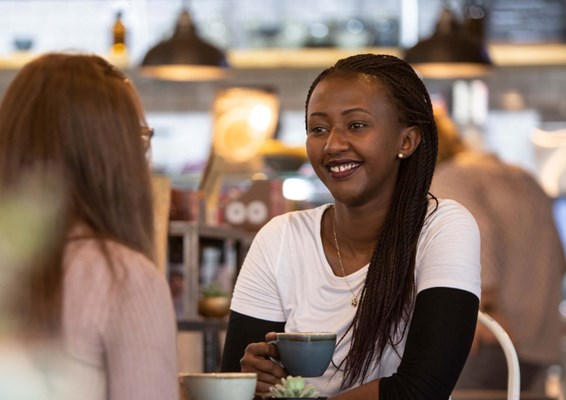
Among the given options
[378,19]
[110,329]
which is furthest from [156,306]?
[378,19]

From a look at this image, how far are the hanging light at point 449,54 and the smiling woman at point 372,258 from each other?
12.6ft

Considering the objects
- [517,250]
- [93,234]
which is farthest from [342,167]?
[517,250]

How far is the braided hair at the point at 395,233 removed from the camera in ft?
7.06

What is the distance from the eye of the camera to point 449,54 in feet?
20.2

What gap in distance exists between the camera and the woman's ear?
229 centimetres

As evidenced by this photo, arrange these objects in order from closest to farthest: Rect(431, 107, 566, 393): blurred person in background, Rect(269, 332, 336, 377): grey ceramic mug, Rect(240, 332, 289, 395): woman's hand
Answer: Rect(269, 332, 336, 377): grey ceramic mug, Rect(240, 332, 289, 395): woman's hand, Rect(431, 107, 566, 393): blurred person in background

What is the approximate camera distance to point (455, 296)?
2094 mm

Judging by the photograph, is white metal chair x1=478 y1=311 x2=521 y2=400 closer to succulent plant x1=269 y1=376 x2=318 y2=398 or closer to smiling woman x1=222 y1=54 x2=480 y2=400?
smiling woman x1=222 y1=54 x2=480 y2=400

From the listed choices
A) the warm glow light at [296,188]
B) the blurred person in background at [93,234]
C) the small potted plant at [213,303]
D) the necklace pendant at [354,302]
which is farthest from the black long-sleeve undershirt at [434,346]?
the warm glow light at [296,188]

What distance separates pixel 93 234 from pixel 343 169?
2.55 ft

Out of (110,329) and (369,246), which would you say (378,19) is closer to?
(369,246)

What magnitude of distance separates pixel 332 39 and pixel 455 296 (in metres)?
6.59

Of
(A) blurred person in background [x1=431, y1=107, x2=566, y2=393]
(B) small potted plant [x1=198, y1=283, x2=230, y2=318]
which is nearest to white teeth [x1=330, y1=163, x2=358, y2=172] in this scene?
(A) blurred person in background [x1=431, y1=107, x2=566, y2=393]

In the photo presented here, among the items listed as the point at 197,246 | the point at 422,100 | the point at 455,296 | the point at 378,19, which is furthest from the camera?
the point at 378,19
